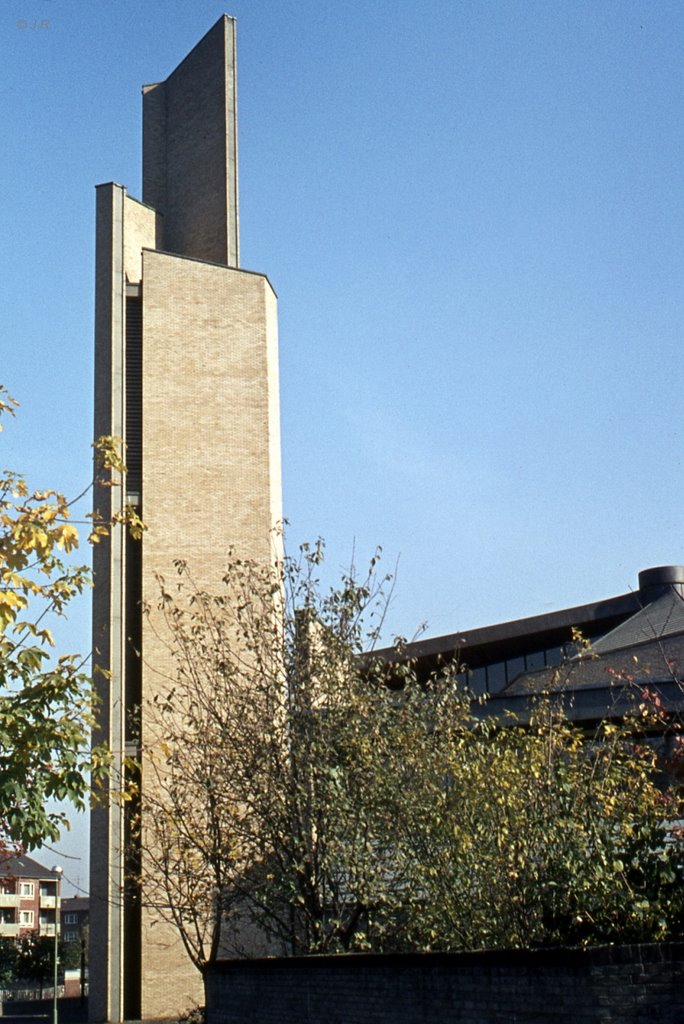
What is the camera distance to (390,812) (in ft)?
45.8

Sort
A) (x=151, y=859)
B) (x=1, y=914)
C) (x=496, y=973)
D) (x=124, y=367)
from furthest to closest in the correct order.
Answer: (x=1, y=914) < (x=124, y=367) < (x=151, y=859) < (x=496, y=973)

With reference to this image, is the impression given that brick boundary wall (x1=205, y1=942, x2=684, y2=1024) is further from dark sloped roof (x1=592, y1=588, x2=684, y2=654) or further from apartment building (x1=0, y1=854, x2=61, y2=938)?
apartment building (x1=0, y1=854, x2=61, y2=938)

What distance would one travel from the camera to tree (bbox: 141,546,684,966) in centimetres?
1087

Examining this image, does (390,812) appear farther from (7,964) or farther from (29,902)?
(29,902)

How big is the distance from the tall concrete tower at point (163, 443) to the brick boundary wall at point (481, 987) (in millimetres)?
17971

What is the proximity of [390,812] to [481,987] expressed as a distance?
435cm

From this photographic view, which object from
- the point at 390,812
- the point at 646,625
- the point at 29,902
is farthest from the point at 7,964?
the point at 390,812

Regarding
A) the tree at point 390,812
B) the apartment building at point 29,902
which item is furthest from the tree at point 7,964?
the tree at point 390,812

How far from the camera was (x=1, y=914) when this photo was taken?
307 ft

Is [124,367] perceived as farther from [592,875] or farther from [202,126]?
[592,875]

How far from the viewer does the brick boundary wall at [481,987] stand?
8.53m

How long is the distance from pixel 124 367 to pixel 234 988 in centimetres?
2321

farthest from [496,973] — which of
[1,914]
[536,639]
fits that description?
[1,914]

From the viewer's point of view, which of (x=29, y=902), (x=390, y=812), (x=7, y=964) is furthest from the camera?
(x=29, y=902)
